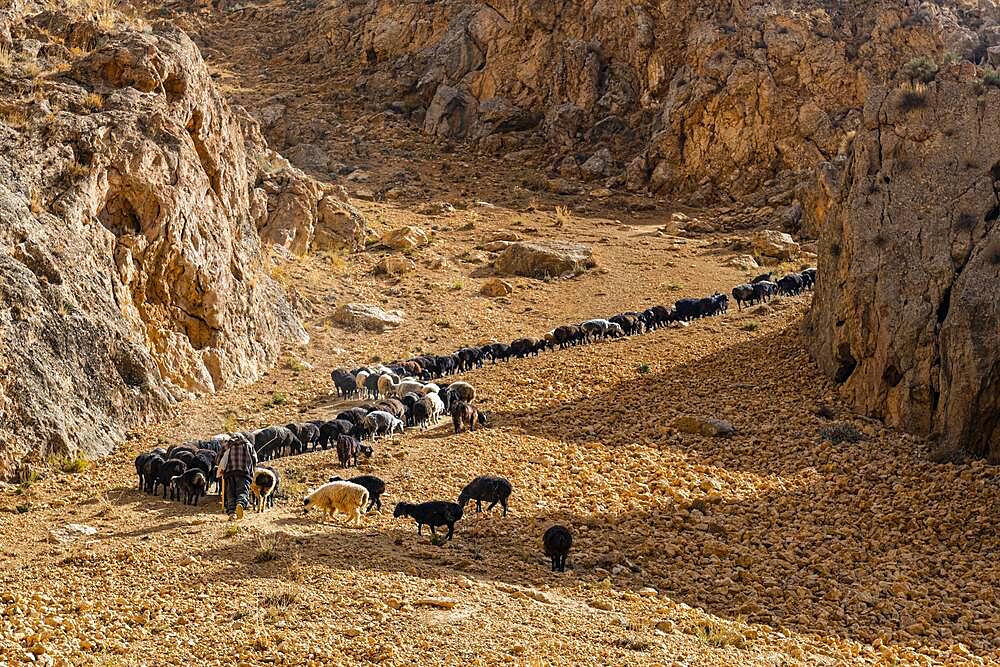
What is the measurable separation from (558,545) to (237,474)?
4778 millimetres

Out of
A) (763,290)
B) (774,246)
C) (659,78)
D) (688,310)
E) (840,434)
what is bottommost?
(840,434)

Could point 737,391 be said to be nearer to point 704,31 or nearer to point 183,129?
point 183,129

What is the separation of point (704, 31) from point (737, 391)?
108 feet

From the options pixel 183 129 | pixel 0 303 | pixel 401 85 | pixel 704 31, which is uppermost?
pixel 704 31

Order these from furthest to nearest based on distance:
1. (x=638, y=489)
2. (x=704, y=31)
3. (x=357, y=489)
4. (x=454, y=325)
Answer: (x=704, y=31), (x=454, y=325), (x=638, y=489), (x=357, y=489)

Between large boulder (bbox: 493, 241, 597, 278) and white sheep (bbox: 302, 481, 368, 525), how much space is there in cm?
2198

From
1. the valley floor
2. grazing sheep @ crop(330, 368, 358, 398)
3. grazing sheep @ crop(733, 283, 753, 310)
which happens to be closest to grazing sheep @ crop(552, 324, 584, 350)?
the valley floor

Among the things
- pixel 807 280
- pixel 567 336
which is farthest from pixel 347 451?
pixel 807 280

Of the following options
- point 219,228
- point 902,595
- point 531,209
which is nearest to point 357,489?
point 902,595

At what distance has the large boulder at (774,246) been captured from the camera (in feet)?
119

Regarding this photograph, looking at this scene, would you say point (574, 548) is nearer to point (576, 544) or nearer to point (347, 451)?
point (576, 544)

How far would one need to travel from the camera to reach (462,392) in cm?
2036

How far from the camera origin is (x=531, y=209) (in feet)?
141

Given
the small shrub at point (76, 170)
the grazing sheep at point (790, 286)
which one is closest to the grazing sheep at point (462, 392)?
the small shrub at point (76, 170)
